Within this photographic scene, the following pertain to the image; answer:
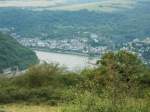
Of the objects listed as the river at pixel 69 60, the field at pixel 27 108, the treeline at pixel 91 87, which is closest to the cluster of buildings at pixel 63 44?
the river at pixel 69 60

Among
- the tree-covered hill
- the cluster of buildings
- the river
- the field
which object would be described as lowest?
the cluster of buildings

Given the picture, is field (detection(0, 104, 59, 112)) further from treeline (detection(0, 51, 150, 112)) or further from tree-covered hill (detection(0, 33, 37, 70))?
tree-covered hill (detection(0, 33, 37, 70))

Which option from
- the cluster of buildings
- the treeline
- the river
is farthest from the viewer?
the cluster of buildings

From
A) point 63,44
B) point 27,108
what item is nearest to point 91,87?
point 27,108

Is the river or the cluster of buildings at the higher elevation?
the river

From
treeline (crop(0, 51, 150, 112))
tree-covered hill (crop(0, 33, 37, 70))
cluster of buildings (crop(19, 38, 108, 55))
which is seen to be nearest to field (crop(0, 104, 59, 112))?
treeline (crop(0, 51, 150, 112))

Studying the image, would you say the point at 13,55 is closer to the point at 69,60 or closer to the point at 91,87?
the point at 69,60

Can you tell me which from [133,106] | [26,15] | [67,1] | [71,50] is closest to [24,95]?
[133,106]

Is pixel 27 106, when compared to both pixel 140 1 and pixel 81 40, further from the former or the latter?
pixel 140 1
